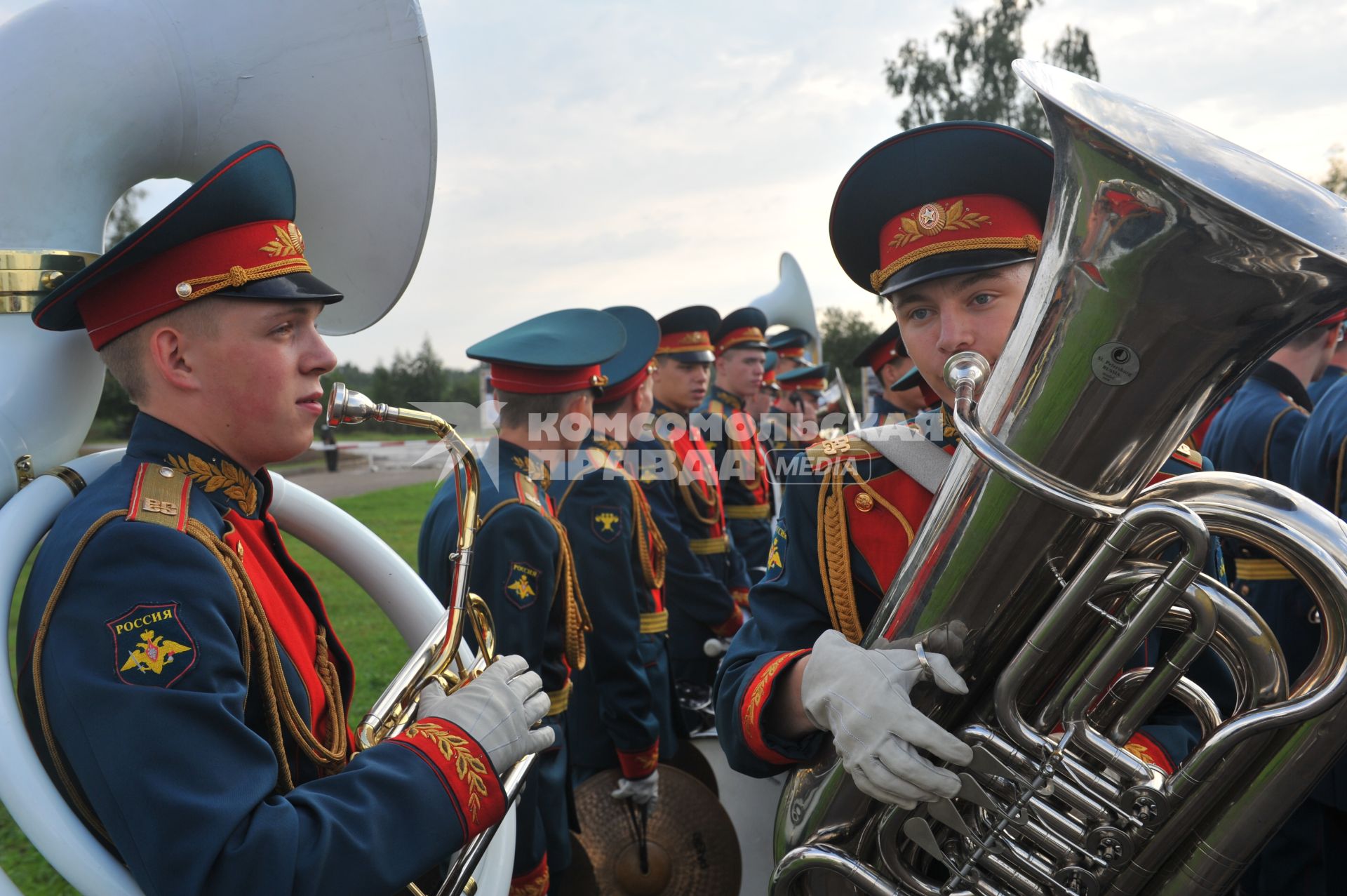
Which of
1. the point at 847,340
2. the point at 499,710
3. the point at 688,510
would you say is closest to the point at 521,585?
→ the point at 499,710

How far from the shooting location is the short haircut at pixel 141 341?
1.63 meters

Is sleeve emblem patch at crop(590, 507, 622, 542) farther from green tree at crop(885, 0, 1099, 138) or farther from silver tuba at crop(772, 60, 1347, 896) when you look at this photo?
green tree at crop(885, 0, 1099, 138)

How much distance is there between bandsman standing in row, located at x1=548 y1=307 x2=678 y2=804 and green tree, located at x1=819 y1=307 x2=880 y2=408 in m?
22.9

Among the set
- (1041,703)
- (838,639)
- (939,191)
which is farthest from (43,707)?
(939,191)

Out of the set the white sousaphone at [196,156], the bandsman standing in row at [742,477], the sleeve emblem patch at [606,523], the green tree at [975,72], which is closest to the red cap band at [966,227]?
the white sousaphone at [196,156]

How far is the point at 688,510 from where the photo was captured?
5910mm

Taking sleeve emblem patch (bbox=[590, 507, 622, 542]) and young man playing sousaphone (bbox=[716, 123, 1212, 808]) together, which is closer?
young man playing sousaphone (bbox=[716, 123, 1212, 808])

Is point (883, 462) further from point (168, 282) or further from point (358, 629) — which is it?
point (358, 629)

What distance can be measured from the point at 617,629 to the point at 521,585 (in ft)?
2.81

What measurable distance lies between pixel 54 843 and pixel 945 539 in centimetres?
135

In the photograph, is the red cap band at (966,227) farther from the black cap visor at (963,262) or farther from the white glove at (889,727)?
the white glove at (889,727)

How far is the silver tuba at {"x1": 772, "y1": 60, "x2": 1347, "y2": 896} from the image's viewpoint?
52.6 inches

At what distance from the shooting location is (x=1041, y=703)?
61.7 inches

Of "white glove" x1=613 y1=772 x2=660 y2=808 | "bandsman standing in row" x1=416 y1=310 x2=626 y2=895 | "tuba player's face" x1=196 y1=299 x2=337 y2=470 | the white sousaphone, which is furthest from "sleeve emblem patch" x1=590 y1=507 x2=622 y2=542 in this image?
"tuba player's face" x1=196 y1=299 x2=337 y2=470
